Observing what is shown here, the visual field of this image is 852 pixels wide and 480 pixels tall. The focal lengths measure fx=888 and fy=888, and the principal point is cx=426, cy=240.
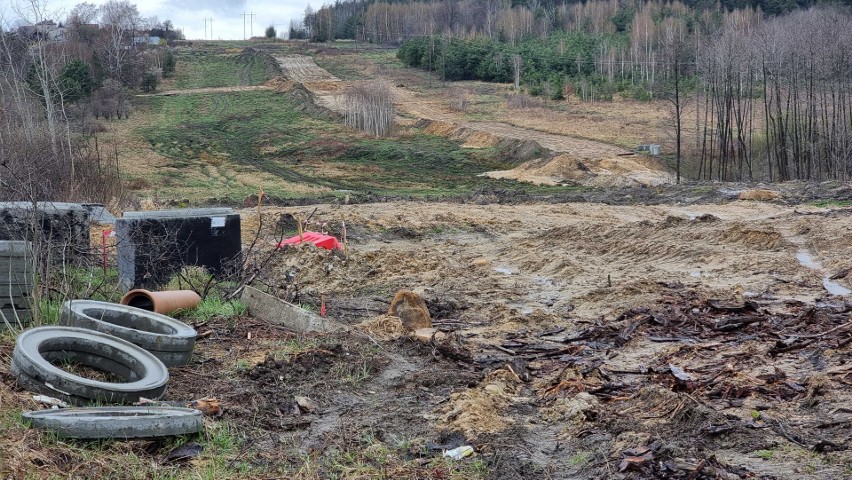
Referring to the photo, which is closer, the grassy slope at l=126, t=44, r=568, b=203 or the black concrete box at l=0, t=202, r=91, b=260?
the black concrete box at l=0, t=202, r=91, b=260

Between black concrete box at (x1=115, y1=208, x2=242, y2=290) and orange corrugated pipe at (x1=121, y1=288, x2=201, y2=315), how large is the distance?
1457 mm

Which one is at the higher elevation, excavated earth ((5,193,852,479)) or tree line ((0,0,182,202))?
tree line ((0,0,182,202))

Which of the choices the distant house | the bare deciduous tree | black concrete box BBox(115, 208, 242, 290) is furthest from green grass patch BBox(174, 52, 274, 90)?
black concrete box BBox(115, 208, 242, 290)

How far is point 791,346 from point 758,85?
2221 inches

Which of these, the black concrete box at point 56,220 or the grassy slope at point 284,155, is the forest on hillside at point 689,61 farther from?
the black concrete box at point 56,220

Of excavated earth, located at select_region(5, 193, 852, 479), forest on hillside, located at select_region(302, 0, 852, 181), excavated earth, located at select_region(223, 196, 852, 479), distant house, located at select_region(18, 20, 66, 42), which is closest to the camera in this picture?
excavated earth, located at select_region(5, 193, 852, 479)

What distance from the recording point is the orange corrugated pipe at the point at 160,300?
9.40 meters

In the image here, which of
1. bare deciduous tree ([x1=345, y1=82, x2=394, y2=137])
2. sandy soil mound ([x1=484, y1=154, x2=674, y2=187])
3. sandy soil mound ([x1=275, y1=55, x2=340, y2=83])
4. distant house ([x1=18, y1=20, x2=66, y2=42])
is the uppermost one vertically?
sandy soil mound ([x1=275, y1=55, x2=340, y2=83])

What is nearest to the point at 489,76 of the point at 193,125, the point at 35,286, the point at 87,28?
the point at 193,125

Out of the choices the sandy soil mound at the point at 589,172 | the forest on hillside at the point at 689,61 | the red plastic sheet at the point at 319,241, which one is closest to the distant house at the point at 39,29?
the red plastic sheet at the point at 319,241

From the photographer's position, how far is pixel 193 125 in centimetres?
5531

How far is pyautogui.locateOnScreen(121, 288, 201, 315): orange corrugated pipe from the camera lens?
940cm

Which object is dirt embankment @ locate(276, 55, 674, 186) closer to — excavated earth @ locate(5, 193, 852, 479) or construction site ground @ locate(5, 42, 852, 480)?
construction site ground @ locate(5, 42, 852, 480)

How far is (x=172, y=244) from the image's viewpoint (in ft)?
39.2
